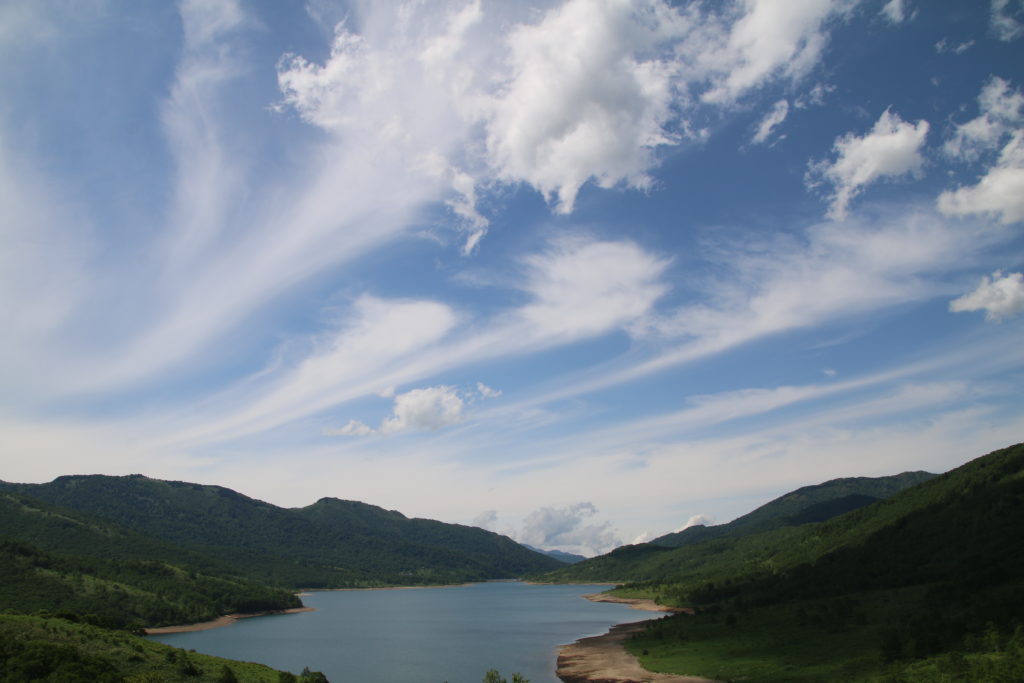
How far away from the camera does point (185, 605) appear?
192250 mm

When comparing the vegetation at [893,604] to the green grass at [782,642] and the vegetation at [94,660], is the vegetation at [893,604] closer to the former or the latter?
the green grass at [782,642]

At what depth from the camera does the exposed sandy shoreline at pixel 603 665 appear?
8294cm

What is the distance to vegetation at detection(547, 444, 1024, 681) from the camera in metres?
66.6

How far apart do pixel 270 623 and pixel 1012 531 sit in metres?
191

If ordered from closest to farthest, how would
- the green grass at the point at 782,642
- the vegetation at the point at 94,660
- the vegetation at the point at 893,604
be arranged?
the vegetation at the point at 94,660 → the vegetation at the point at 893,604 → the green grass at the point at 782,642

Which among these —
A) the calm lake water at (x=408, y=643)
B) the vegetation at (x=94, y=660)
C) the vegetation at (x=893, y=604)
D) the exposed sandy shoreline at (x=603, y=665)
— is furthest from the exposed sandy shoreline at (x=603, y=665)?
the vegetation at (x=94, y=660)

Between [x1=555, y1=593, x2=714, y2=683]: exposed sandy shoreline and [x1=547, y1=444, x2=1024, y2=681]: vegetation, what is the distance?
3.18 m

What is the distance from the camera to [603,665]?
94.9 m

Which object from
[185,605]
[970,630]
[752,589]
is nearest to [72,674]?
[970,630]

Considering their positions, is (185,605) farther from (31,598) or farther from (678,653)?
(678,653)

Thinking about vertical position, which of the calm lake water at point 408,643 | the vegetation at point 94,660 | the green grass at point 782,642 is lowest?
the calm lake water at point 408,643

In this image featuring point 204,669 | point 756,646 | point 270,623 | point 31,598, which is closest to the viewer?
point 204,669

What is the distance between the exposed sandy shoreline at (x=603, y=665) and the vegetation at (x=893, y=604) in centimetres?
318

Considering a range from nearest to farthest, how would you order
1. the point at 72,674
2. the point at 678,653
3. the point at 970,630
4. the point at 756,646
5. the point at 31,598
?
the point at 72,674 → the point at 970,630 → the point at 756,646 → the point at 678,653 → the point at 31,598
